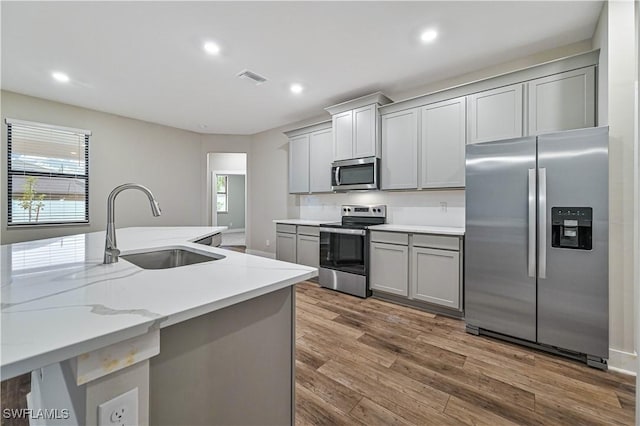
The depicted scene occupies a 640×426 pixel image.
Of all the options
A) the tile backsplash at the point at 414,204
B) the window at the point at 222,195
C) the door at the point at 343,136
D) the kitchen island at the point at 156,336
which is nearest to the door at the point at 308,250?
the tile backsplash at the point at 414,204

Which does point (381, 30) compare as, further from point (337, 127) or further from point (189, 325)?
point (189, 325)

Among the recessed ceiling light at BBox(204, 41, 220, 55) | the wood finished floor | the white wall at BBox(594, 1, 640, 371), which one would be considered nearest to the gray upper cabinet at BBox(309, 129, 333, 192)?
the recessed ceiling light at BBox(204, 41, 220, 55)

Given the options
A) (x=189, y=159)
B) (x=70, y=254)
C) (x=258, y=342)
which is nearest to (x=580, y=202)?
(x=258, y=342)

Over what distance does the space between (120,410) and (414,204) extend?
3482mm

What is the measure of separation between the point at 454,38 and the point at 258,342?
3013 mm

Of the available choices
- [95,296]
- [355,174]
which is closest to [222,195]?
[355,174]

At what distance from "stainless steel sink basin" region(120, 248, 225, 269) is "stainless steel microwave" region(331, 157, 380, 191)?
2414 mm

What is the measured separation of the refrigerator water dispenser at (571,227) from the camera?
200cm

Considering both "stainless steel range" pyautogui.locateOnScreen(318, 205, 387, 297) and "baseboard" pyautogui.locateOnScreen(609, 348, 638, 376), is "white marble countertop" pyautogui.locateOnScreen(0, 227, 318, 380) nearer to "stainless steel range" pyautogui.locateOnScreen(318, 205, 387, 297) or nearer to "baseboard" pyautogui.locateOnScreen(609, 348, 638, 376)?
"stainless steel range" pyautogui.locateOnScreen(318, 205, 387, 297)

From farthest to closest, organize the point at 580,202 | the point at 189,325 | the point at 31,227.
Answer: the point at 31,227 < the point at 580,202 < the point at 189,325

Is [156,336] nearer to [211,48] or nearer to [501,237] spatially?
[501,237]

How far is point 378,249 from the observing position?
131 inches

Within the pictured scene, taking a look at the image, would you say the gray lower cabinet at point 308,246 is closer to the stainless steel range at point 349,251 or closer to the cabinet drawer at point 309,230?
the cabinet drawer at point 309,230

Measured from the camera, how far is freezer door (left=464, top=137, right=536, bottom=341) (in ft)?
7.28
